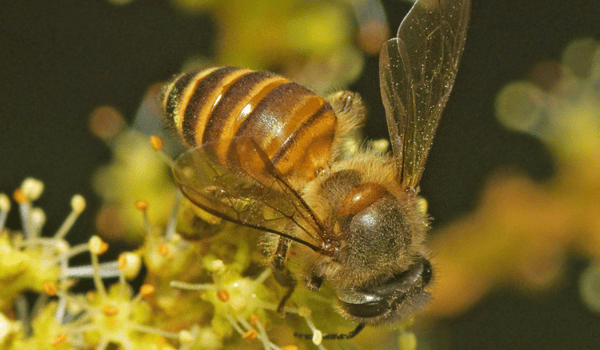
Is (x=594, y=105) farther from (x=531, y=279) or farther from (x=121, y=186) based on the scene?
(x=121, y=186)

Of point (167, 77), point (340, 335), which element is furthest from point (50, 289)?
point (167, 77)

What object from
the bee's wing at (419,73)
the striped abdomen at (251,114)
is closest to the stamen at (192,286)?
the striped abdomen at (251,114)

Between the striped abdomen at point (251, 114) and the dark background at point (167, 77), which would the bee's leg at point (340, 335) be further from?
the dark background at point (167, 77)

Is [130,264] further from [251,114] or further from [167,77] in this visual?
[167,77]

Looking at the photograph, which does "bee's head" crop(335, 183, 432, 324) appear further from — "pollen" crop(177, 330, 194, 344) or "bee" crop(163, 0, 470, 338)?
"pollen" crop(177, 330, 194, 344)

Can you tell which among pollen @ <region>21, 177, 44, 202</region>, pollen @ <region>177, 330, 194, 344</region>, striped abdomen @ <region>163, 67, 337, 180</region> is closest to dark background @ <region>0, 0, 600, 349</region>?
pollen @ <region>21, 177, 44, 202</region>

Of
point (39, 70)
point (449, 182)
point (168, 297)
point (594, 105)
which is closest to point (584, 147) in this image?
point (594, 105)
